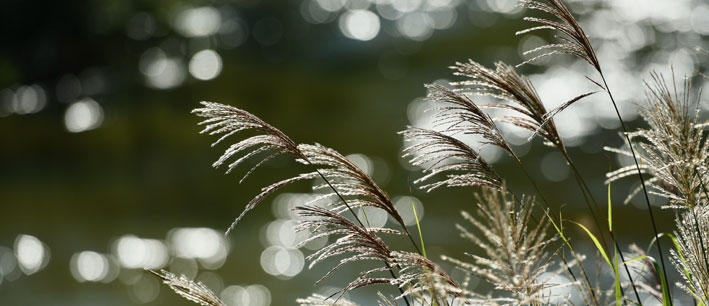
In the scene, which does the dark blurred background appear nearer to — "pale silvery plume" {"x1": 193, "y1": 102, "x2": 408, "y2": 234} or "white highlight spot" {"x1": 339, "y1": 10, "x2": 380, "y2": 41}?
"white highlight spot" {"x1": 339, "y1": 10, "x2": 380, "y2": 41}

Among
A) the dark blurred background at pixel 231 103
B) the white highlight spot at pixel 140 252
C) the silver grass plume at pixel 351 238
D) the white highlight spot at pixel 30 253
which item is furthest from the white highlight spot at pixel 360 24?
the silver grass plume at pixel 351 238

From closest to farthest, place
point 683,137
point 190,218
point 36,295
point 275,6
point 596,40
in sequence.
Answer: point 683,137
point 36,295
point 190,218
point 596,40
point 275,6

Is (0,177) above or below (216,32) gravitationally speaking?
below

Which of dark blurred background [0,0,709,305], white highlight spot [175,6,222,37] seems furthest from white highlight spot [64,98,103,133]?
white highlight spot [175,6,222,37]

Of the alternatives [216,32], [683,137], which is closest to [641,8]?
[216,32]

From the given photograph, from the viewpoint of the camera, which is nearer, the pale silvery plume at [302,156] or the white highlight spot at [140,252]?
the pale silvery plume at [302,156]

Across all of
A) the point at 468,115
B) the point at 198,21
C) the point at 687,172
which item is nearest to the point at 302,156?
the point at 468,115

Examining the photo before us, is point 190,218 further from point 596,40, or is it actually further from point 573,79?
point 596,40

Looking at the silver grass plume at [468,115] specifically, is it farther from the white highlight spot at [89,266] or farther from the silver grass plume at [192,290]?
the white highlight spot at [89,266]
